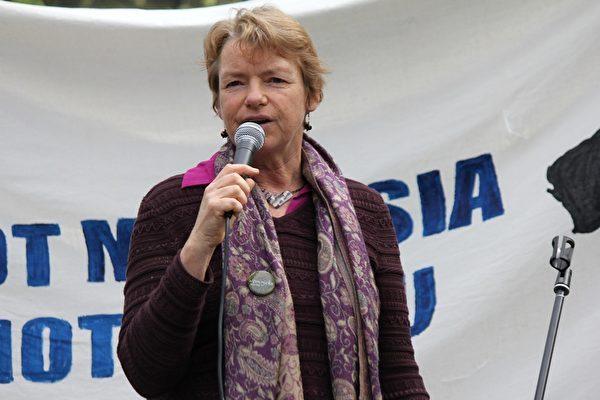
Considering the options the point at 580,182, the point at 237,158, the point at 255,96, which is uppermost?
the point at 580,182

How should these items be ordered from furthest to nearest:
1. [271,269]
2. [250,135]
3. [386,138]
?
[386,138] → [271,269] → [250,135]

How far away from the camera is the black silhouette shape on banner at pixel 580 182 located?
4.01m

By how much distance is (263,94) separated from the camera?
2656 millimetres

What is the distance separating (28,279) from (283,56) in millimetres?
1561

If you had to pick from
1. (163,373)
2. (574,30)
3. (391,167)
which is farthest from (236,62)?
(574,30)

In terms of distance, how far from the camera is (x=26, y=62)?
162 inches

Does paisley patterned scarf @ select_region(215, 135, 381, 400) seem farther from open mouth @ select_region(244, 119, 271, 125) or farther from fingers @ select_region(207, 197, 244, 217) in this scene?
fingers @ select_region(207, 197, 244, 217)

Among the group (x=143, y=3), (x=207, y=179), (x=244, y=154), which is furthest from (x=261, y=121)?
(x=143, y=3)

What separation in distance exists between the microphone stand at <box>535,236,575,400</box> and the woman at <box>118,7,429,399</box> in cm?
28

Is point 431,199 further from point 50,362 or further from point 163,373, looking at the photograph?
point 163,373

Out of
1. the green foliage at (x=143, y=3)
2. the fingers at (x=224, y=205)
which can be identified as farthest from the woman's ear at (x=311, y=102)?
the green foliage at (x=143, y=3)

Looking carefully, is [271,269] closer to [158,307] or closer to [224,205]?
[158,307]

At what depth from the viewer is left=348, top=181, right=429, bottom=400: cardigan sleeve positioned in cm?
274

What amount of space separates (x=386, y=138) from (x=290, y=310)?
1.70 meters
